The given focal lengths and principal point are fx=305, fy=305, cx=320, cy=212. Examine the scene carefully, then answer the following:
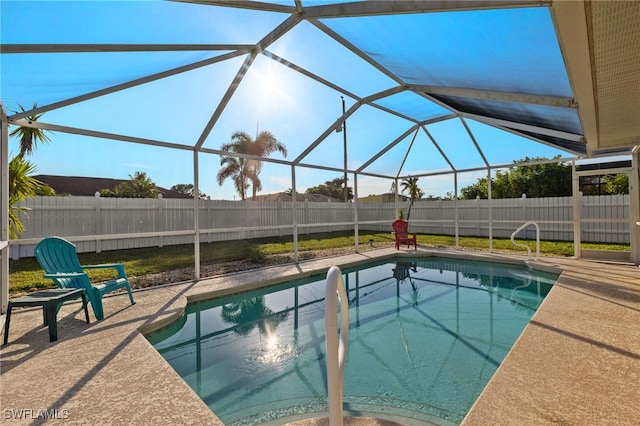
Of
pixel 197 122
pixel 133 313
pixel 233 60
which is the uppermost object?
pixel 233 60

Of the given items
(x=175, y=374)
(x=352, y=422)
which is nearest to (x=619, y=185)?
(x=352, y=422)

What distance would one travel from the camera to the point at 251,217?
13.1m

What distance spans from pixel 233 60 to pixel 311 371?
4.34 meters

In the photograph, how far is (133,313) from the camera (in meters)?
4.11

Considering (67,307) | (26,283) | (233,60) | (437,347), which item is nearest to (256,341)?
(437,347)

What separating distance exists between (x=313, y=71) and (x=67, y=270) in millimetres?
4758

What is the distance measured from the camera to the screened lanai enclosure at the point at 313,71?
2660 mm

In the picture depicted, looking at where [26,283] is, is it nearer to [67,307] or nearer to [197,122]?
[67,307]

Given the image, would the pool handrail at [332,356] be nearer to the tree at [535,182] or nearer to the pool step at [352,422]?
the pool step at [352,422]

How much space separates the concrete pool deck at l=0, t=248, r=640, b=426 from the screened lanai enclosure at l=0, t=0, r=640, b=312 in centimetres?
172

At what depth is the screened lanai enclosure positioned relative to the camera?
2660 millimetres

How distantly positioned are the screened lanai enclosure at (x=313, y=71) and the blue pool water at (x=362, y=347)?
235 cm
